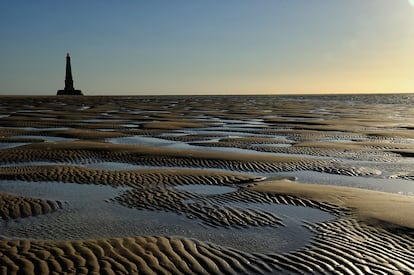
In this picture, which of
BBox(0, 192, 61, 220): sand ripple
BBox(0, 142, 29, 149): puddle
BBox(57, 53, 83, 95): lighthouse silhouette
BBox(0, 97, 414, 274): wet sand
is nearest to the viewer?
BBox(0, 97, 414, 274): wet sand

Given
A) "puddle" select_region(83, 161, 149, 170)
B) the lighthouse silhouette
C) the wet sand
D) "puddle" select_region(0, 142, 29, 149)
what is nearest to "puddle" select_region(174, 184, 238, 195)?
the wet sand

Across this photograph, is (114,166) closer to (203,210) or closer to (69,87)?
(203,210)

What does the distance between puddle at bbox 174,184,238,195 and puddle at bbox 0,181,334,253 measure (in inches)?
40.4

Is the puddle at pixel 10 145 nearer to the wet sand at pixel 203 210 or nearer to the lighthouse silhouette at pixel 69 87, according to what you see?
the wet sand at pixel 203 210

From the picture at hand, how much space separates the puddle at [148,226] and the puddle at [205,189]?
3.37ft

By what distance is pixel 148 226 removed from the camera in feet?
21.2

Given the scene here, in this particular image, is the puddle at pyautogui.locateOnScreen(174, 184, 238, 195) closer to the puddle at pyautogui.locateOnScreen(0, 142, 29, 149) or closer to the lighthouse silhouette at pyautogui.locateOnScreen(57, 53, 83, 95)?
the puddle at pyautogui.locateOnScreen(0, 142, 29, 149)

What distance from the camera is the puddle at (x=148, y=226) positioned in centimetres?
589

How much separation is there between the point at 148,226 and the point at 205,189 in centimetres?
261

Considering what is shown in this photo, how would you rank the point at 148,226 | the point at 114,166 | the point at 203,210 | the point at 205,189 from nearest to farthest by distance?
the point at 148,226 → the point at 203,210 → the point at 205,189 → the point at 114,166

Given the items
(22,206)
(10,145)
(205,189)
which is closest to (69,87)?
(10,145)

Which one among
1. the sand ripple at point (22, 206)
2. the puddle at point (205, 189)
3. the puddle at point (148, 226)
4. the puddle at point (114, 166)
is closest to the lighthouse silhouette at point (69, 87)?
the puddle at point (114, 166)

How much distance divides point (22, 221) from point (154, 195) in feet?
8.10

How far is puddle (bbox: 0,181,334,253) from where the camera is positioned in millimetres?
5891
